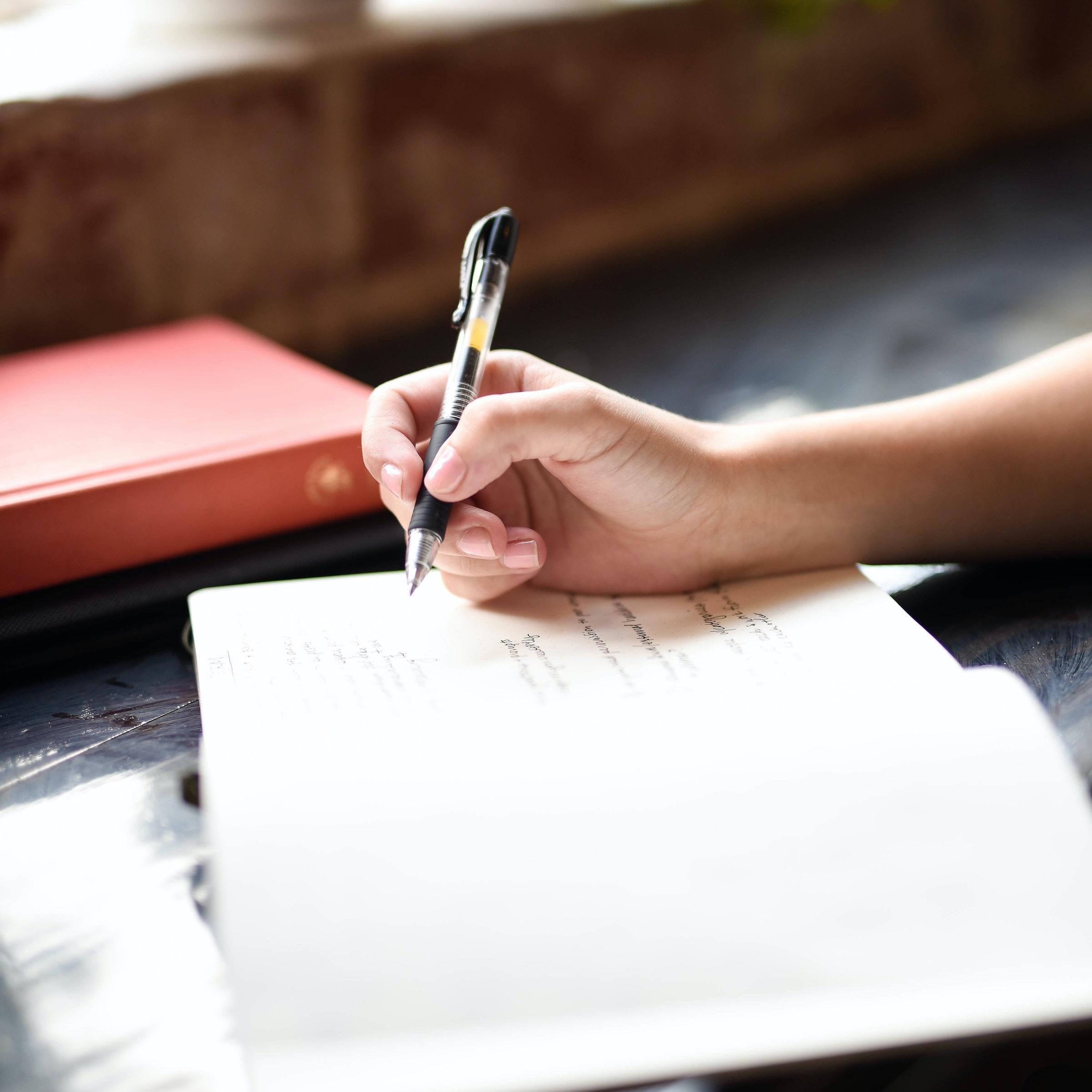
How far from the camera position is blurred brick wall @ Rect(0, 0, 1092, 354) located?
1008 mm

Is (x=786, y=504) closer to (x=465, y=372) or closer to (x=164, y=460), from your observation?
(x=465, y=372)

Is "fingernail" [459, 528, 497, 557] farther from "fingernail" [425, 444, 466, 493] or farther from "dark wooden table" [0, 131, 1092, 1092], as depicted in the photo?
"dark wooden table" [0, 131, 1092, 1092]

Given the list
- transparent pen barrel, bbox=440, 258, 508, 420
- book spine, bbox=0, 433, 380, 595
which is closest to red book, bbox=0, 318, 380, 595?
book spine, bbox=0, 433, 380, 595

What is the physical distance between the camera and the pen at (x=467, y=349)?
1.89 ft

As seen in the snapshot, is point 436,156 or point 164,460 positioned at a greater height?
point 436,156

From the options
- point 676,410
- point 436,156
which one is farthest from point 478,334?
point 436,156

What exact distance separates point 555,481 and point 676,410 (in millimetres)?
294

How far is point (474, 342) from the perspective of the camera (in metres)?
0.65

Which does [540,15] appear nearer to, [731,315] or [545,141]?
[545,141]

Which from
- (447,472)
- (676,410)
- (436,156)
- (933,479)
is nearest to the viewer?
(447,472)

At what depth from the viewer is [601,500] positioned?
628 millimetres

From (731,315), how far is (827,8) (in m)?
0.74

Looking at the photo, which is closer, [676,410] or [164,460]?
[164,460]

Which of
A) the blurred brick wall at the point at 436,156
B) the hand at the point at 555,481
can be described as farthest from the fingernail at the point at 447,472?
the blurred brick wall at the point at 436,156
